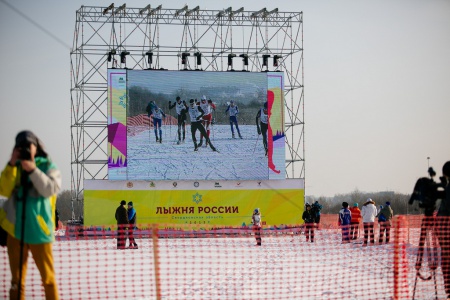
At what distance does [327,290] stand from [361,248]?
11807mm

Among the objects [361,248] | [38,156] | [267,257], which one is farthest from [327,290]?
[361,248]

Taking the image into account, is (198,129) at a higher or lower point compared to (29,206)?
higher

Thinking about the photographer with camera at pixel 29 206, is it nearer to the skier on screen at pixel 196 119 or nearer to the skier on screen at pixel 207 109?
the skier on screen at pixel 196 119

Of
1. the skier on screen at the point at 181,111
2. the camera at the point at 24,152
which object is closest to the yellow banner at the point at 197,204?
the skier on screen at the point at 181,111

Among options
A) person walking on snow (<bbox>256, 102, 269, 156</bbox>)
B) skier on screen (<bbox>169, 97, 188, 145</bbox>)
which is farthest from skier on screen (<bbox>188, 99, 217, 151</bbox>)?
person walking on snow (<bbox>256, 102, 269, 156</bbox>)

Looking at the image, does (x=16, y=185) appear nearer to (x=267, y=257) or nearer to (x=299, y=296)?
(x=299, y=296)

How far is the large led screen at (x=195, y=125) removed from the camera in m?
36.2

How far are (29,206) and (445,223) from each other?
6.72 metres

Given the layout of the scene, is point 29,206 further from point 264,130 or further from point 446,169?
point 264,130

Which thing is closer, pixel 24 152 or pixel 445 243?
Result: pixel 24 152

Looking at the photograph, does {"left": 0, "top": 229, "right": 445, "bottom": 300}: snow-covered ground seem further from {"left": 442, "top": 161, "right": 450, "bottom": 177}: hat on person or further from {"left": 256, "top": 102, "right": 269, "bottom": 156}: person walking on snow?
{"left": 256, "top": 102, "right": 269, "bottom": 156}: person walking on snow

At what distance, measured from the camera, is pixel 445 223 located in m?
11.4

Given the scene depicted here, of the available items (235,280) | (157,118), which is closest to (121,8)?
(157,118)

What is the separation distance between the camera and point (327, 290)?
38.1 feet
